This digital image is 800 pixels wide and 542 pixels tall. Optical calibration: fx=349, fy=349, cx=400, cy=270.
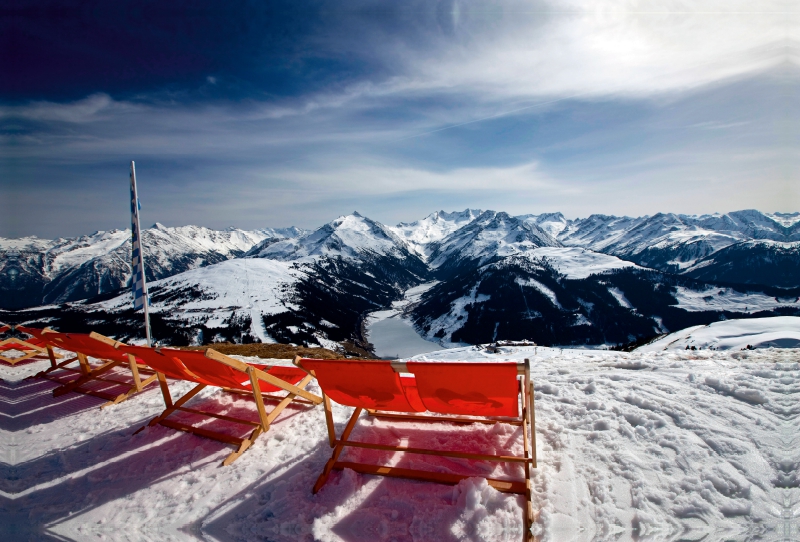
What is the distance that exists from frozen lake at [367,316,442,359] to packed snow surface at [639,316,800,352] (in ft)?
344

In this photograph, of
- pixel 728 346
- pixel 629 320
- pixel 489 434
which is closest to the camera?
pixel 489 434

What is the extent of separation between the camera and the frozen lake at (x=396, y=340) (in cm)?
13762

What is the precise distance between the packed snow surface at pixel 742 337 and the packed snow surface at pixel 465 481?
37.5ft

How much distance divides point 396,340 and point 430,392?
154535 mm

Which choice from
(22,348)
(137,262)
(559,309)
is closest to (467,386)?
(137,262)

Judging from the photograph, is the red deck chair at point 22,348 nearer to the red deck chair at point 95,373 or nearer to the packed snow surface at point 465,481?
the red deck chair at point 95,373

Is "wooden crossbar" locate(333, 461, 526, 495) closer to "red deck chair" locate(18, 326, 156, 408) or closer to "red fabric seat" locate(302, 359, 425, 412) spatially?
"red fabric seat" locate(302, 359, 425, 412)

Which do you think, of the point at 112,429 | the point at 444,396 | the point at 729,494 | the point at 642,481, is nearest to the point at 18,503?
the point at 112,429

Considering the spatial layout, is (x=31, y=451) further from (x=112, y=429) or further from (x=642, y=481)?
(x=642, y=481)

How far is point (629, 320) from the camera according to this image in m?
156

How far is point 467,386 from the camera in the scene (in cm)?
448

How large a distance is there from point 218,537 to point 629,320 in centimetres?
18545

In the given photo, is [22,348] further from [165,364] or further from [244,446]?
[244,446]

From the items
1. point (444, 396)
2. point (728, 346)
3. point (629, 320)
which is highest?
point (444, 396)
